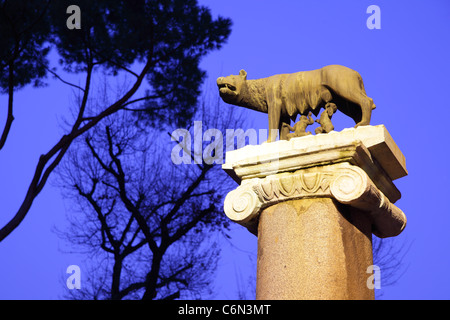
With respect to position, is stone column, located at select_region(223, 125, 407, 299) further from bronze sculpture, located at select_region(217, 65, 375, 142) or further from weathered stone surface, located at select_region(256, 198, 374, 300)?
bronze sculpture, located at select_region(217, 65, 375, 142)

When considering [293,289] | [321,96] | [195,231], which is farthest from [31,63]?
[293,289]

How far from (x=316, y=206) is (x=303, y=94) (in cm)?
98

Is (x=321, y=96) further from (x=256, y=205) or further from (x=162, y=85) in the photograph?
(x=162, y=85)

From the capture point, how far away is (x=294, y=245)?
372 cm

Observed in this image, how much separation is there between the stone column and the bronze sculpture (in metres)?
0.35

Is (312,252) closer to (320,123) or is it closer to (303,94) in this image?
(320,123)

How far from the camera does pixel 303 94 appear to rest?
4.40 m

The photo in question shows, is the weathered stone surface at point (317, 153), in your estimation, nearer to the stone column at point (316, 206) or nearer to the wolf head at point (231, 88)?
the stone column at point (316, 206)

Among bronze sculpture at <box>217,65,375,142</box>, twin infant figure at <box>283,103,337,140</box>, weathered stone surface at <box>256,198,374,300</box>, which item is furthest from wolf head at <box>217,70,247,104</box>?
weathered stone surface at <box>256,198,374,300</box>

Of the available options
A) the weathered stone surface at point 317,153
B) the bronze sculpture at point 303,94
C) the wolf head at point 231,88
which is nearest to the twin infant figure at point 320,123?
the bronze sculpture at point 303,94

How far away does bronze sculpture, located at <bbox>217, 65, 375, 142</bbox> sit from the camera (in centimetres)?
428

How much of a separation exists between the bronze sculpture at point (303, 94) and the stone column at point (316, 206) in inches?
13.9

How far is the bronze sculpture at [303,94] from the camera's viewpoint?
428 centimetres

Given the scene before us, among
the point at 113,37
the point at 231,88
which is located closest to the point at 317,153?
the point at 231,88
